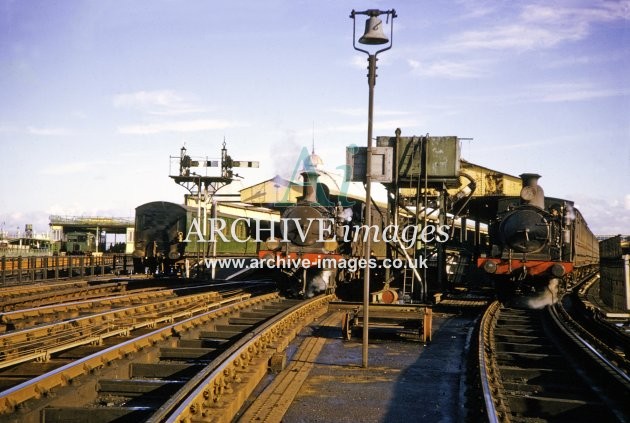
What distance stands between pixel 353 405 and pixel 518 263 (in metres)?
9.77

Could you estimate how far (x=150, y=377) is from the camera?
7.10 m

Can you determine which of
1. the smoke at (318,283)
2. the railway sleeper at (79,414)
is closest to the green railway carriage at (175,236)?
the smoke at (318,283)

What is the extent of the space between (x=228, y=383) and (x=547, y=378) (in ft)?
13.9

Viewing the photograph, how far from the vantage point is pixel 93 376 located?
20.6ft

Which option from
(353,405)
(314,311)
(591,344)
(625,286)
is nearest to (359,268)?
(314,311)

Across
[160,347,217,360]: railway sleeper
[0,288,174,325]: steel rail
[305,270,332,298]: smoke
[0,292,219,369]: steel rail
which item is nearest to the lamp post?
[160,347,217,360]: railway sleeper

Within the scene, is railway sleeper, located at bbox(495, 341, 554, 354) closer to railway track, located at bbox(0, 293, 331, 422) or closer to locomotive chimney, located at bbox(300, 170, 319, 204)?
railway track, located at bbox(0, 293, 331, 422)

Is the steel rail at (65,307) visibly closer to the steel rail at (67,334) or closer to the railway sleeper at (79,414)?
the steel rail at (67,334)

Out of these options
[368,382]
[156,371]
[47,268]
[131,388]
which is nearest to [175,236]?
[47,268]

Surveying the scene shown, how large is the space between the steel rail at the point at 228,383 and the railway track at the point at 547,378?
252 centimetres

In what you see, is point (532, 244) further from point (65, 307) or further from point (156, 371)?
point (65, 307)

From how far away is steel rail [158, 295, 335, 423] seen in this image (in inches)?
197

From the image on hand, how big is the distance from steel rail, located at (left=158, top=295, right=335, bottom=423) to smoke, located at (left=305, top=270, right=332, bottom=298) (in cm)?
659

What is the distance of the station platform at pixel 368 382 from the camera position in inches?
237
